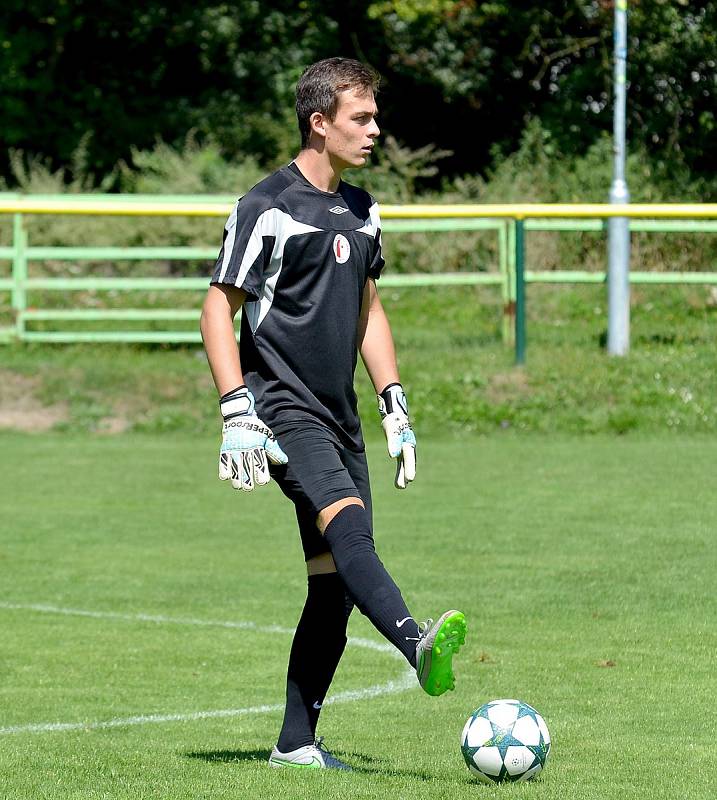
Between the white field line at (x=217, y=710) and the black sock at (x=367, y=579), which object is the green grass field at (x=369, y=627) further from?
the black sock at (x=367, y=579)

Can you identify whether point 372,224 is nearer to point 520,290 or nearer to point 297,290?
point 297,290

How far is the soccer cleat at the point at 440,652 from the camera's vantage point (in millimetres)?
4133

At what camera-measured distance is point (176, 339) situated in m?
16.2

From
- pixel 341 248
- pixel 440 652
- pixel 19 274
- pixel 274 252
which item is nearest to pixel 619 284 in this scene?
pixel 19 274

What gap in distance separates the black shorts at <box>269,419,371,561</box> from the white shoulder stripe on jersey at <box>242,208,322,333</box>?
→ 0.35m

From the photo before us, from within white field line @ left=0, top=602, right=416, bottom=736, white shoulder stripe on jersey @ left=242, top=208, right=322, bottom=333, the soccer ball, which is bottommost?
white field line @ left=0, top=602, right=416, bottom=736

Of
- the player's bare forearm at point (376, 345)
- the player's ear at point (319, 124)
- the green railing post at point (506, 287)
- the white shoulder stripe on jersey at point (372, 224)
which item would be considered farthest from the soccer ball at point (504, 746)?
the green railing post at point (506, 287)

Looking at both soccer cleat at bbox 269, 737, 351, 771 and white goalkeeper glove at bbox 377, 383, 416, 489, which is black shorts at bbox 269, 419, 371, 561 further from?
soccer cleat at bbox 269, 737, 351, 771

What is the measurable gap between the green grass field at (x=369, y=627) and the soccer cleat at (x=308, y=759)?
0.36ft

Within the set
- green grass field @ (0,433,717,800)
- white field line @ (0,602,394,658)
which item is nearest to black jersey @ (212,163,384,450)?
green grass field @ (0,433,717,800)

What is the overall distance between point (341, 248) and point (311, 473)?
0.69 meters

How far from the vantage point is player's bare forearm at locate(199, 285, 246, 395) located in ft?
15.0

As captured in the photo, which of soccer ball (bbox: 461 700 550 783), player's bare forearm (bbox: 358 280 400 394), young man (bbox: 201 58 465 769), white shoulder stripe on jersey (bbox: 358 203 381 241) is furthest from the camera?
player's bare forearm (bbox: 358 280 400 394)

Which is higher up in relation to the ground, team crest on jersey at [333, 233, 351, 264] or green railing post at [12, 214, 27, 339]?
green railing post at [12, 214, 27, 339]
